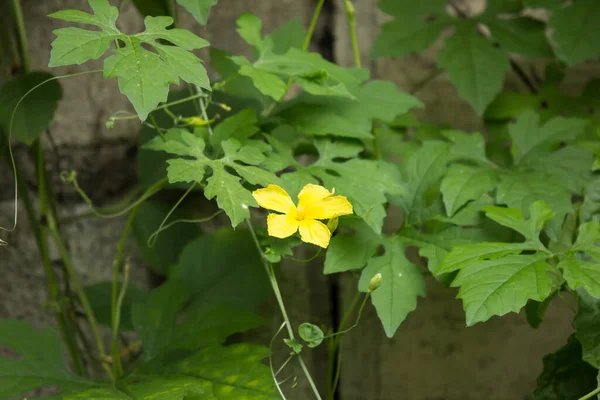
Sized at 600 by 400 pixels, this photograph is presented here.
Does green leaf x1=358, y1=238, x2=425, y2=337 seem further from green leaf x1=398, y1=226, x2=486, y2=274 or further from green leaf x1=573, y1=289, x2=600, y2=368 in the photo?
green leaf x1=573, y1=289, x2=600, y2=368

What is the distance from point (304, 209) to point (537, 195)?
410mm

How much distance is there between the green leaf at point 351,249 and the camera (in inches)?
36.8

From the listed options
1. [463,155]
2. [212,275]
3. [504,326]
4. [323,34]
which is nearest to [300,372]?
[212,275]

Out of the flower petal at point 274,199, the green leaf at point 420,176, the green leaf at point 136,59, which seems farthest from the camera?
the green leaf at point 420,176

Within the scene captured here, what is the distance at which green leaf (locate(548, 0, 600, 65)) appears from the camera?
124 cm

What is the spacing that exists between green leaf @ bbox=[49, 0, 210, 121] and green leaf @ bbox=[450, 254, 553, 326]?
427 millimetres

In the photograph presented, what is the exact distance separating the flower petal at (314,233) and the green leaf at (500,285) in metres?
0.18

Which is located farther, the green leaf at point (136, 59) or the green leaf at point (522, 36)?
the green leaf at point (522, 36)

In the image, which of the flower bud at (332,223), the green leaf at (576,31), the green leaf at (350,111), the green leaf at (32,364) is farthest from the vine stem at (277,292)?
the green leaf at (576,31)

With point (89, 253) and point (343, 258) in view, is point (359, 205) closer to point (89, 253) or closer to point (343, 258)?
point (343, 258)

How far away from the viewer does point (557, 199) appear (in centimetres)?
101

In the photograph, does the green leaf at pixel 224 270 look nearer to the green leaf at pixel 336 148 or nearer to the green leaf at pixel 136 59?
the green leaf at pixel 336 148

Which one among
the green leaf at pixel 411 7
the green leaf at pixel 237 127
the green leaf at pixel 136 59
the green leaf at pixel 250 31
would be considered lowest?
the green leaf at pixel 237 127

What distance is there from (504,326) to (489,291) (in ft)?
2.12
